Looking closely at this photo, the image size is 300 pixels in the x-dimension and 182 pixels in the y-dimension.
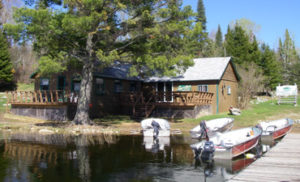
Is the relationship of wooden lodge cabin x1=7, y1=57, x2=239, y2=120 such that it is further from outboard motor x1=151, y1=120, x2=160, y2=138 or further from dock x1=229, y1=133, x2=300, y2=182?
dock x1=229, y1=133, x2=300, y2=182

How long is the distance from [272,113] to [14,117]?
21.7 meters

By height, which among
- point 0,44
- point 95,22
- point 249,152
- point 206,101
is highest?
point 0,44

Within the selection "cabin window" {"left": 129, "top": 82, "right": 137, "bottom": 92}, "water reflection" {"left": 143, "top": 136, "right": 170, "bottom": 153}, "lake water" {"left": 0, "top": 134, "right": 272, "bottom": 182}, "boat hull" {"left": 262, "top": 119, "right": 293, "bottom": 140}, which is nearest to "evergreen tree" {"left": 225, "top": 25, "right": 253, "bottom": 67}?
"cabin window" {"left": 129, "top": 82, "right": 137, "bottom": 92}

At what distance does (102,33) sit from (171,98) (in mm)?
10391

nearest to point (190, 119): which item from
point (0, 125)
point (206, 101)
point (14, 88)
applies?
point (206, 101)

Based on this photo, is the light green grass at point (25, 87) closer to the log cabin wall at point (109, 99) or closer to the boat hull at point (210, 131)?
the log cabin wall at point (109, 99)

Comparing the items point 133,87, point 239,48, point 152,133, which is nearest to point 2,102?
point 133,87

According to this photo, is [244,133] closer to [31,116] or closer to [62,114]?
[62,114]

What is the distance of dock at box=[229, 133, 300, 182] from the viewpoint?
344 inches

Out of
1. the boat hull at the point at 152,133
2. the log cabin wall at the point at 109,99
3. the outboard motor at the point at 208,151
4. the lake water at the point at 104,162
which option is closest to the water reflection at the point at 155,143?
the lake water at the point at 104,162

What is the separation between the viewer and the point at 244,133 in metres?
14.9

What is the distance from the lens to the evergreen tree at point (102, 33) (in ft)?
62.3

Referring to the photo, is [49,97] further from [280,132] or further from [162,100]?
[280,132]

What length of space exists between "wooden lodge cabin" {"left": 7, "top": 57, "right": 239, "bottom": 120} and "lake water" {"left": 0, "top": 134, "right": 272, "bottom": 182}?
9241 millimetres
